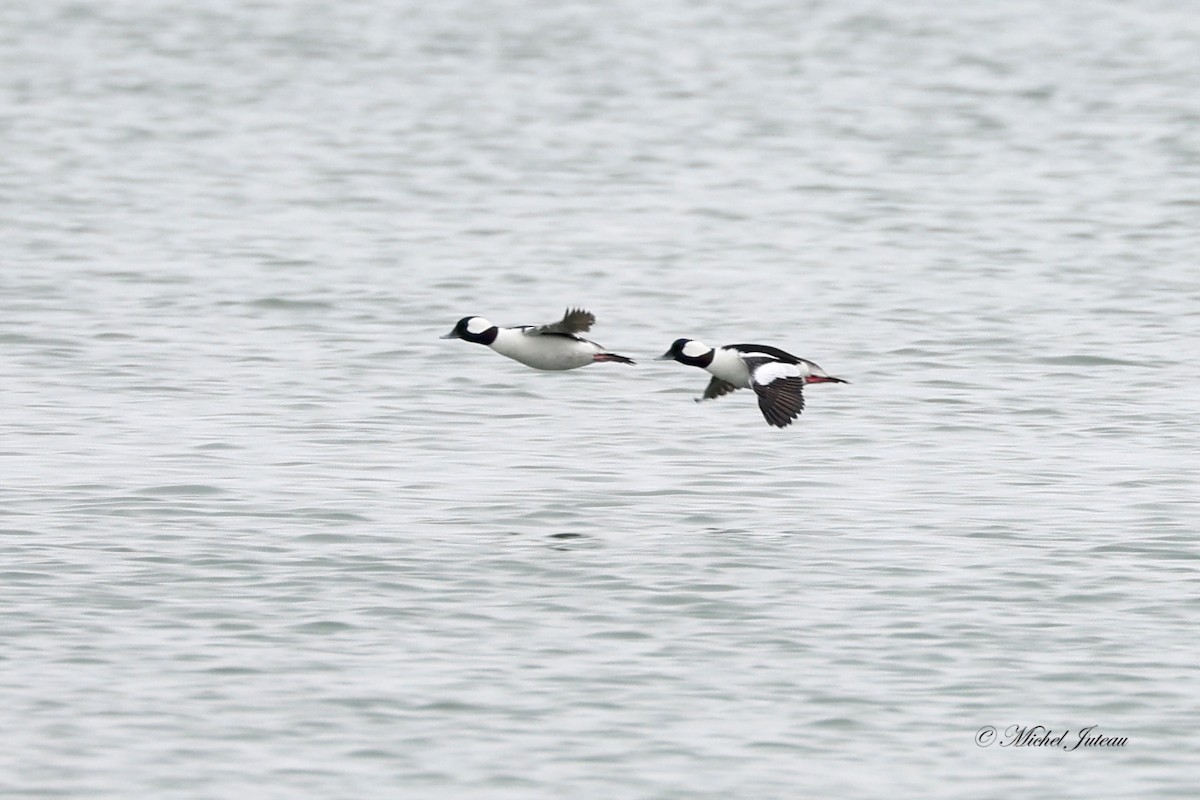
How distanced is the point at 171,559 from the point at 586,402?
606 centimetres

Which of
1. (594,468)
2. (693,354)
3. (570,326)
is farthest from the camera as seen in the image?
(594,468)

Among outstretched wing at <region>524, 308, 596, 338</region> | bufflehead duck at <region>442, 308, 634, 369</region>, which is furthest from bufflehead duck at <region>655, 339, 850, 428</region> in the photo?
outstretched wing at <region>524, 308, 596, 338</region>

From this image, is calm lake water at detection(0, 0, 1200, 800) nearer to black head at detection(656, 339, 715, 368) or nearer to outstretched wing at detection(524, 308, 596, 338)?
black head at detection(656, 339, 715, 368)

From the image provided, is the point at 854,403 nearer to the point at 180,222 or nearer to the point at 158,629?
the point at 158,629

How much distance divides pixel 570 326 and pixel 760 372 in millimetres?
1406

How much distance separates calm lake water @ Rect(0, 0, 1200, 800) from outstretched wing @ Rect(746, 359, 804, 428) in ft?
2.34

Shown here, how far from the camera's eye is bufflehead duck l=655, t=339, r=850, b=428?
16234 mm

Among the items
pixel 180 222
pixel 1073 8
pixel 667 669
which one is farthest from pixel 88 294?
pixel 1073 8

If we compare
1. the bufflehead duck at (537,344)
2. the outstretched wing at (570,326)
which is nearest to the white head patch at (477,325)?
the bufflehead duck at (537,344)

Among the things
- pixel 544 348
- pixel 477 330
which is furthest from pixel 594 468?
pixel 477 330

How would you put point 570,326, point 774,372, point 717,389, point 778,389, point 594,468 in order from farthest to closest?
point 717,389 < point 594,468 < point 570,326 < point 774,372 < point 778,389

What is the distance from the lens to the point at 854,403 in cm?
2020

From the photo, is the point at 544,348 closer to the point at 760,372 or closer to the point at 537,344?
the point at 537,344

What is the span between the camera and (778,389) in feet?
53.8
